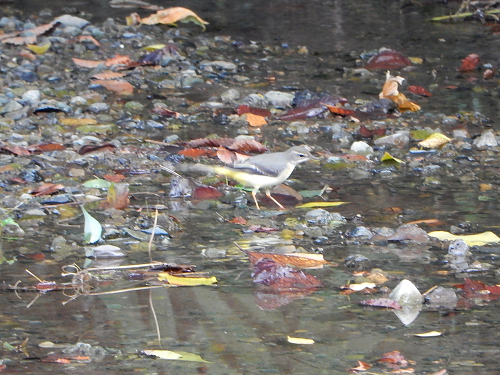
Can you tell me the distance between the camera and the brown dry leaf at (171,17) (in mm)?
10234

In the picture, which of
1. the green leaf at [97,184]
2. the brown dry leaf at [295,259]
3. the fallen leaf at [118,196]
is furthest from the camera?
the green leaf at [97,184]

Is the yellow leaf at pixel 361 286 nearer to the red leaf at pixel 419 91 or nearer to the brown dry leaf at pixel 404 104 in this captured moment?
the brown dry leaf at pixel 404 104

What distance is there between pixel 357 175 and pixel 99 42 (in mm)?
4761

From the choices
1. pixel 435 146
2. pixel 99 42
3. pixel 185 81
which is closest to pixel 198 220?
pixel 435 146

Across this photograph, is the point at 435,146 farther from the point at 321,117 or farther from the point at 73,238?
the point at 73,238

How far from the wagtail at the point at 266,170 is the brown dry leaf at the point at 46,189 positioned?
3.57ft

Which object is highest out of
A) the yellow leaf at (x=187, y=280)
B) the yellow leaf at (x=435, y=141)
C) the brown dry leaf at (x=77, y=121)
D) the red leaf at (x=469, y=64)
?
the red leaf at (x=469, y=64)

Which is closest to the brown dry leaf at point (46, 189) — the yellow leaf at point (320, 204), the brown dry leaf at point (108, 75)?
the yellow leaf at point (320, 204)

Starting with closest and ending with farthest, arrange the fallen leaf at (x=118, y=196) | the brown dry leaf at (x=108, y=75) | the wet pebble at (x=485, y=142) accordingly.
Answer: the fallen leaf at (x=118, y=196), the wet pebble at (x=485, y=142), the brown dry leaf at (x=108, y=75)

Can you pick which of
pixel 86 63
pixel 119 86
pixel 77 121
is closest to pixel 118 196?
pixel 77 121

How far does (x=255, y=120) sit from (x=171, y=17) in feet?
12.7

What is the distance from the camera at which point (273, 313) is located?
3.42 metres

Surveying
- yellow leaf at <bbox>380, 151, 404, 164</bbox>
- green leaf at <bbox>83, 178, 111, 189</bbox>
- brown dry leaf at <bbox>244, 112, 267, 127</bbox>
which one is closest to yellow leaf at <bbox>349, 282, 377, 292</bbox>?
green leaf at <bbox>83, 178, 111, 189</bbox>

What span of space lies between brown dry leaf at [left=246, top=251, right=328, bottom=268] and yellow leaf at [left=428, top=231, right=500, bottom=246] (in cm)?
73
